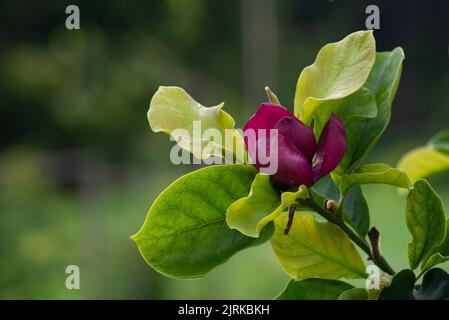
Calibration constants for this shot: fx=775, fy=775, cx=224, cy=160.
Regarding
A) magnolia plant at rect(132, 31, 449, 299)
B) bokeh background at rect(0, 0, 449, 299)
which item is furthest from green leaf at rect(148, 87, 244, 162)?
bokeh background at rect(0, 0, 449, 299)

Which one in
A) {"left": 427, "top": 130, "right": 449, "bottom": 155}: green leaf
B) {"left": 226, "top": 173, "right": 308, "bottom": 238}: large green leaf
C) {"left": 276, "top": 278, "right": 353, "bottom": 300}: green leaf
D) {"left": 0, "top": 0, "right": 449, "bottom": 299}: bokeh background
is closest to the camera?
{"left": 226, "top": 173, "right": 308, "bottom": 238}: large green leaf

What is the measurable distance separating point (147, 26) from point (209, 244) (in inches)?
362

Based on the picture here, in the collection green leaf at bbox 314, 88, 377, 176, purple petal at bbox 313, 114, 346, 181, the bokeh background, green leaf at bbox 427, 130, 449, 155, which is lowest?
purple petal at bbox 313, 114, 346, 181

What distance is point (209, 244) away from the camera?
595mm

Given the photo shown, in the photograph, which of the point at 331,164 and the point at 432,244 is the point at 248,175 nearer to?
the point at 331,164

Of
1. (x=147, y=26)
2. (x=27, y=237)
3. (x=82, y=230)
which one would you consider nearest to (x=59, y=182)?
(x=82, y=230)

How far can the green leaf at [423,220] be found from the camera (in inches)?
24.3

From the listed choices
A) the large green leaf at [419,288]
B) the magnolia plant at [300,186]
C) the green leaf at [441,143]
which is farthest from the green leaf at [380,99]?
the green leaf at [441,143]

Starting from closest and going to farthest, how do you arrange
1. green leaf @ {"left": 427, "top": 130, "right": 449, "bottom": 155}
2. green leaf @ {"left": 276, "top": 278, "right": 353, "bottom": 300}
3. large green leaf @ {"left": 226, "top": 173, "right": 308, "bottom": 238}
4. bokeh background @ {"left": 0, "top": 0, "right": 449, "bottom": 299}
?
large green leaf @ {"left": 226, "top": 173, "right": 308, "bottom": 238} → green leaf @ {"left": 276, "top": 278, "right": 353, "bottom": 300} → green leaf @ {"left": 427, "top": 130, "right": 449, "bottom": 155} → bokeh background @ {"left": 0, "top": 0, "right": 449, "bottom": 299}

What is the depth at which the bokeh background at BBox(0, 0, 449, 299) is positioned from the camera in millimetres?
4832

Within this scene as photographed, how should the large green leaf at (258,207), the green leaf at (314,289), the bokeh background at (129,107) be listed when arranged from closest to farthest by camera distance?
the large green leaf at (258,207), the green leaf at (314,289), the bokeh background at (129,107)

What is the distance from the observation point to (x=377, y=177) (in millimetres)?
602

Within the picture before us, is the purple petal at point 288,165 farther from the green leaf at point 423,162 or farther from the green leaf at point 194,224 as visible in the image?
the green leaf at point 423,162

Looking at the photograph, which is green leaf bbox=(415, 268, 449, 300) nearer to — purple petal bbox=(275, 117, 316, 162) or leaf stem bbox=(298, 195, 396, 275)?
leaf stem bbox=(298, 195, 396, 275)
